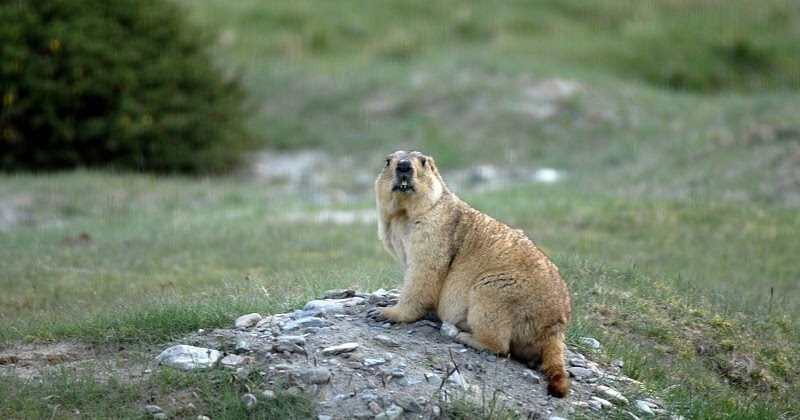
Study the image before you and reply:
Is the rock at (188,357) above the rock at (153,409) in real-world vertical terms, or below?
above

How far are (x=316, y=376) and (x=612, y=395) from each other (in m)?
2.34

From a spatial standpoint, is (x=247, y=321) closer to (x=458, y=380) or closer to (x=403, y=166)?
(x=403, y=166)

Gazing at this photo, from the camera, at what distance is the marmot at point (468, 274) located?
836cm

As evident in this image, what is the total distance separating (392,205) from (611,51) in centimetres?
2397

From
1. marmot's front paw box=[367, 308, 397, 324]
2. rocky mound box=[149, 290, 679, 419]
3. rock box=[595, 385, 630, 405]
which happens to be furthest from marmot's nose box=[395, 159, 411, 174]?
rock box=[595, 385, 630, 405]

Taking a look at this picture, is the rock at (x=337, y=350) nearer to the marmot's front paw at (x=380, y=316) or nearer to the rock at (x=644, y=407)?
the marmot's front paw at (x=380, y=316)

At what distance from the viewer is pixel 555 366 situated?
8.19m

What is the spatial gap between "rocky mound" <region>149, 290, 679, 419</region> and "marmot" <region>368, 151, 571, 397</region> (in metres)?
0.15

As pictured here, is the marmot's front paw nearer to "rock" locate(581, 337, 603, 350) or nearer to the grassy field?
the grassy field

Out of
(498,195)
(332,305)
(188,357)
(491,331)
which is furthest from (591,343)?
(498,195)

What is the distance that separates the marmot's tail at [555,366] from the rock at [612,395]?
0.28 metres

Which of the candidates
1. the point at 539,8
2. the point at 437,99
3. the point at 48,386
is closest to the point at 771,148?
the point at 437,99

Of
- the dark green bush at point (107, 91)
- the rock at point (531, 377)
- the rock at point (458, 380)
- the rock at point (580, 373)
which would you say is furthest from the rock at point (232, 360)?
the dark green bush at point (107, 91)

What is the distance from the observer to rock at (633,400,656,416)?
320 inches
